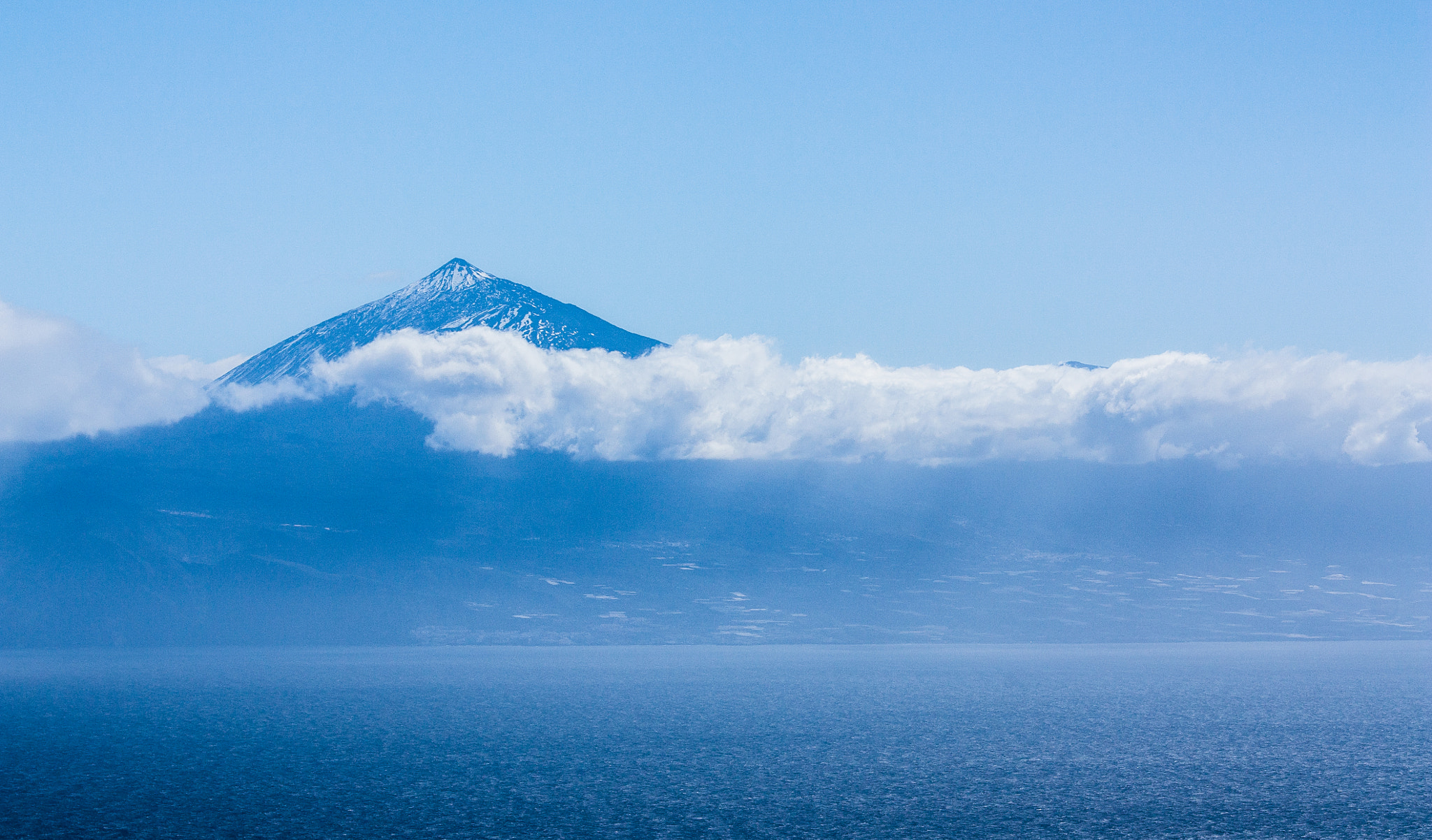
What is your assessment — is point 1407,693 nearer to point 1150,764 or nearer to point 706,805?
point 1150,764

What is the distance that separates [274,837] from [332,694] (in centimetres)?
11457

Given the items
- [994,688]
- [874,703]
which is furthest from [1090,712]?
[994,688]

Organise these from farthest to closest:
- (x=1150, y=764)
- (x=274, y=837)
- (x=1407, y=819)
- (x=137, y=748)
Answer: (x=137, y=748), (x=1150, y=764), (x=1407, y=819), (x=274, y=837)

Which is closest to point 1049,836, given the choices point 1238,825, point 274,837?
point 1238,825

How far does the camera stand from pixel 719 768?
272 ft

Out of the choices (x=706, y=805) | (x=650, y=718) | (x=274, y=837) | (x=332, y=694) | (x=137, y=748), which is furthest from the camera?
(x=332, y=694)

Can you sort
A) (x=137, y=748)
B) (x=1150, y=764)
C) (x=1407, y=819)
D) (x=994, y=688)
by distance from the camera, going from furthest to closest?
1. (x=994, y=688)
2. (x=137, y=748)
3. (x=1150, y=764)
4. (x=1407, y=819)

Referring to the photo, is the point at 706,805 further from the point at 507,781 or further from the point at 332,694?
the point at 332,694

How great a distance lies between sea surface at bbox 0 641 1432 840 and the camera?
61156 mm

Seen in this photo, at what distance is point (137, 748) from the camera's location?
95.5 meters

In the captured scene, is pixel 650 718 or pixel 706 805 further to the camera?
pixel 650 718

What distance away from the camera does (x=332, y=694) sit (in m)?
166

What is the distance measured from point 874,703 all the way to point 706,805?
8333cm

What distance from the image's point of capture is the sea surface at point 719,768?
201ft
